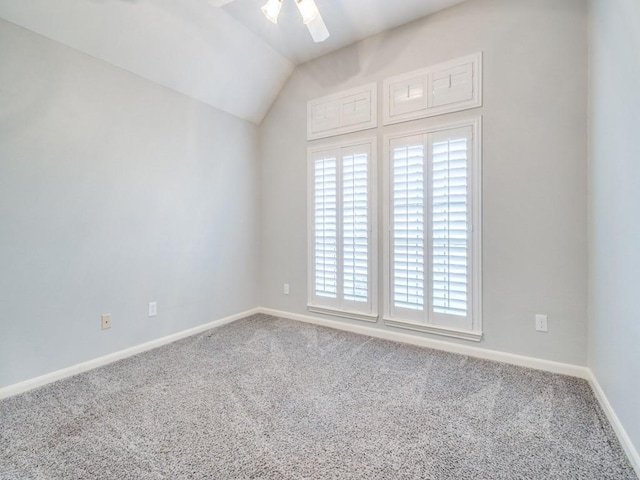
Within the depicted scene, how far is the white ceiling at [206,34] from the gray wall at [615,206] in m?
1.31

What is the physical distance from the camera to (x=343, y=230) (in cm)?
306

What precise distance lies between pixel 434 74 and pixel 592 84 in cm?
106

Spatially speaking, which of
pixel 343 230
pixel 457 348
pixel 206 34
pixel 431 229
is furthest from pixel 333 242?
pixel 206 34

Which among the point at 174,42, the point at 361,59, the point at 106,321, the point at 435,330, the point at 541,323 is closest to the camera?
the point at 541,323

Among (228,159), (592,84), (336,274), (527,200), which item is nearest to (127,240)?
(228,159)

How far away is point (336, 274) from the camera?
3121 millimetres

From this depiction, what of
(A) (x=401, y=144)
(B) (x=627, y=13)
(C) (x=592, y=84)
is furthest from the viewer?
(A) (x=401, y=144)

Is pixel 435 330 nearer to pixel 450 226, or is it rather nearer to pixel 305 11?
pixel 450 226

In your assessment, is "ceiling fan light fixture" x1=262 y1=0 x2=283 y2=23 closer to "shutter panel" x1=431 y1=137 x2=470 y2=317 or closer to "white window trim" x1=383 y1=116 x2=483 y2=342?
"white window trim" x1=383 y1=116 x2=483 y2=342

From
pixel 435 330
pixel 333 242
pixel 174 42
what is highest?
pixel 174 42

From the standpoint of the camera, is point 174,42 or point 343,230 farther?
point 343,230

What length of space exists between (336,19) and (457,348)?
117 inches

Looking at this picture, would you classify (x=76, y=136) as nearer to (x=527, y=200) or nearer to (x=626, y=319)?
(x=527, y=200)

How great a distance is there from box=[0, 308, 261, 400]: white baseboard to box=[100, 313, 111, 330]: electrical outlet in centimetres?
22
